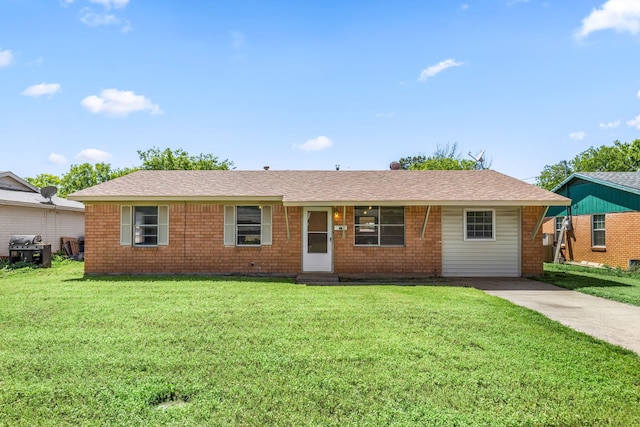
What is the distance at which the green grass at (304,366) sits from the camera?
2.96 meters

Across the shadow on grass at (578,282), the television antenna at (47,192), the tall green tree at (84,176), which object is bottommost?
the shadow on grass at (578,282)

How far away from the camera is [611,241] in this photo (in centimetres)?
1434

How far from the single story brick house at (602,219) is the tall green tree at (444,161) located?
Answer: 827 inches

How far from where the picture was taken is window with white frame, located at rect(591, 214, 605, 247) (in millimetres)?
15000

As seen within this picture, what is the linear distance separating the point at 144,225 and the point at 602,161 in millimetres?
48008

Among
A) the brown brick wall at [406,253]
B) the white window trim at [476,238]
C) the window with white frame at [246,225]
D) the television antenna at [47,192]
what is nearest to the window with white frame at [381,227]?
the brown brick wall at [406,253]

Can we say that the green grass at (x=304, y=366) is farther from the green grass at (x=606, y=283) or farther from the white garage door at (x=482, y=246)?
the white garage door at (x=482, y=246)

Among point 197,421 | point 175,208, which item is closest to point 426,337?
point 197,421

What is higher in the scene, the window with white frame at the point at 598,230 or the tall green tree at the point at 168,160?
the tall green tree at the point at 168,160

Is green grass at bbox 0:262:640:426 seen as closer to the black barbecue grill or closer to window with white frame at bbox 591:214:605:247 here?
the black barbecue grill

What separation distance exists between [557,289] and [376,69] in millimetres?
11392

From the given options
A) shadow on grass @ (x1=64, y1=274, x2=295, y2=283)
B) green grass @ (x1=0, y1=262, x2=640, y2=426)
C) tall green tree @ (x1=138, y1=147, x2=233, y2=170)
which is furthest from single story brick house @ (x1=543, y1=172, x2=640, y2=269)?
tall green tree @ (x1=138, y1=147, x2=233, y2=170)

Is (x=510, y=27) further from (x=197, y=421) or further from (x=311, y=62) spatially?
(x=197, y=421)

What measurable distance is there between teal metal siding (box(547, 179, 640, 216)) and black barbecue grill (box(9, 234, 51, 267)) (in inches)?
855
